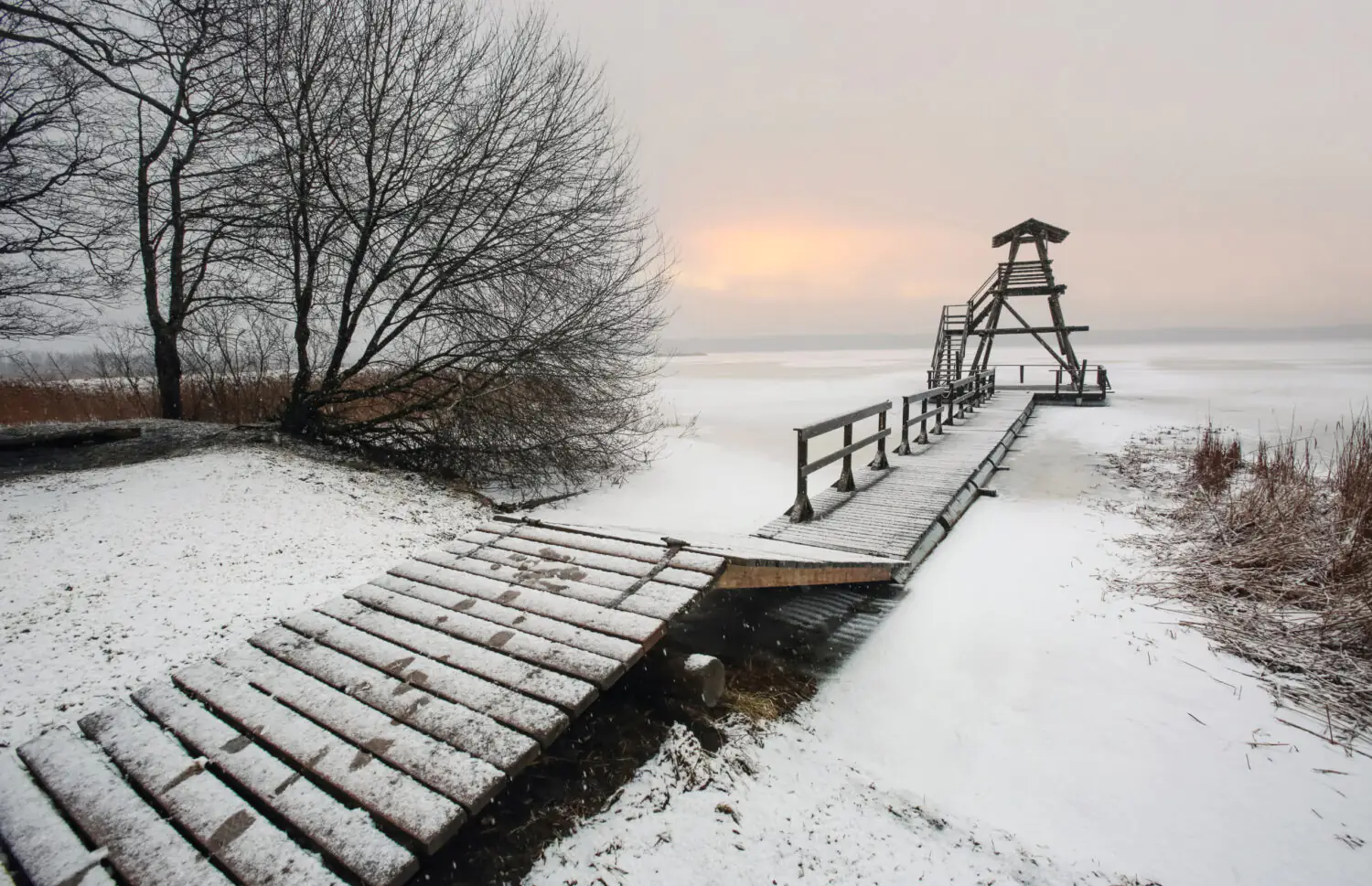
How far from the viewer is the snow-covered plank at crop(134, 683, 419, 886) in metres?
1.87

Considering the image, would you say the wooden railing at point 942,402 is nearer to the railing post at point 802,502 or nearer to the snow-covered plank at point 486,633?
the railing post at point 802,502

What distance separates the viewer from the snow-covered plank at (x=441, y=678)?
95.4 inches

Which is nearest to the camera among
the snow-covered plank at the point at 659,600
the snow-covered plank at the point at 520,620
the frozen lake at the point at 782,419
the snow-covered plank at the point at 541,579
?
the snow-covered plank at the point at 520,620

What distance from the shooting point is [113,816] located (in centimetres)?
204

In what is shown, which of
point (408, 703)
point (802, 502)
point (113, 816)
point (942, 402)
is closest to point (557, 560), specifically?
point (408, 703)

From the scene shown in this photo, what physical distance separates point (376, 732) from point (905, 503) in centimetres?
602

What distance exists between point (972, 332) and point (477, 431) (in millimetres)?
17728

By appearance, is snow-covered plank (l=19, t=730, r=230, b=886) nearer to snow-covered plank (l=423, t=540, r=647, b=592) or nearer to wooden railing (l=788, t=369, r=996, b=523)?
snow-covered plank (l=423, t=540, r=647, b=592)

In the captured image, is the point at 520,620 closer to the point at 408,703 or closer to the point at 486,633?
the point at 486,633

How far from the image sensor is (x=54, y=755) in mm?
2334

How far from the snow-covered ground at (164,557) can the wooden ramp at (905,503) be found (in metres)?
3.86

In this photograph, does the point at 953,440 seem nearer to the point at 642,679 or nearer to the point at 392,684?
the point at 642,679

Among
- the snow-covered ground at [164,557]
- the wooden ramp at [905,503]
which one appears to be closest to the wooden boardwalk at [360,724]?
the snow-covered ground at [164,557]

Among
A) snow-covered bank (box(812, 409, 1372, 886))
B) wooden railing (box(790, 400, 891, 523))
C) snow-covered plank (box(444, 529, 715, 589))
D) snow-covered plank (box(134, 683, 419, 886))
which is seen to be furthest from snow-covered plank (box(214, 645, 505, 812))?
wooden railing (box(790, 400, 891, 523))
